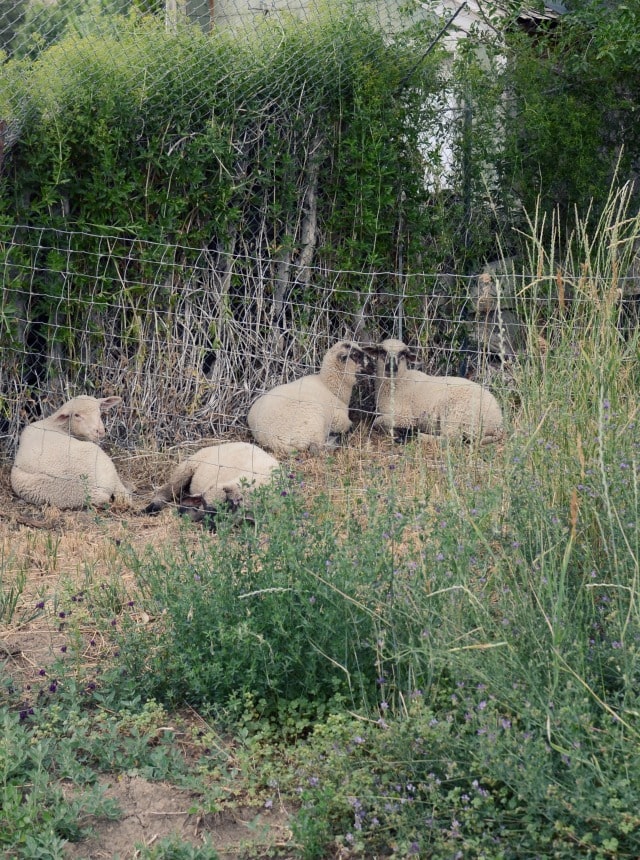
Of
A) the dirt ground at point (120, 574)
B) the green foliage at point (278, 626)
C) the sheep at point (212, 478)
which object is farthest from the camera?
the sheep at point (212, 478)

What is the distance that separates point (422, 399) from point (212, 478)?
7.22ft

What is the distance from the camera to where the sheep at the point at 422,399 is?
7555 millimetres

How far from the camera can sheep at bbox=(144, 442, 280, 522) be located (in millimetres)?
6105

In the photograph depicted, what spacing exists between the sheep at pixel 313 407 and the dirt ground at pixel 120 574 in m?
0.22

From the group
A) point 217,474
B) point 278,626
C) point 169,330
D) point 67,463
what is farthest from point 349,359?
point 278,626

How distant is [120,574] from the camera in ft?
17.5

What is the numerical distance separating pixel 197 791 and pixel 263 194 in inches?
228

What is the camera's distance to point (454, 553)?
367 cm

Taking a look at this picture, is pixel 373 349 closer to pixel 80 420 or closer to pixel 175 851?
pixel 80 420

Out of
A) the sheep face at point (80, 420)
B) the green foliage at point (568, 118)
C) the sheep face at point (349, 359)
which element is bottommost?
the sheep face at point (80, 420)

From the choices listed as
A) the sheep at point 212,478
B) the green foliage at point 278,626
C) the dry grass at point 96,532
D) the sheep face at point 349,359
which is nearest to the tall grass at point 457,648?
the green foliage at point 278,626

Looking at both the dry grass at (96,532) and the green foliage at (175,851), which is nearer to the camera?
the green foliage at (175,851)

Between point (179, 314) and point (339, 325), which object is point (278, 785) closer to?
point (179, 314)

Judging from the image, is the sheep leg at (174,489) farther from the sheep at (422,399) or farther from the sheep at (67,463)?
the sheep at (422,399)
